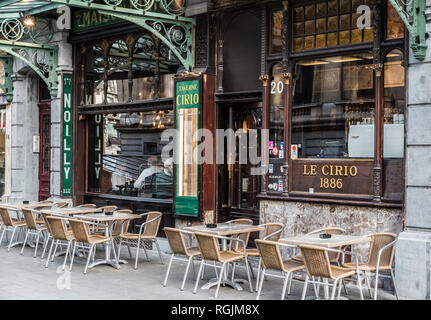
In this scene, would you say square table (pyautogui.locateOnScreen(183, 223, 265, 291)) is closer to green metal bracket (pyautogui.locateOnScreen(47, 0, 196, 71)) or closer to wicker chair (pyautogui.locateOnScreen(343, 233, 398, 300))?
wicker chair (pyautogui.locateOnScreen(343, 233, 398, 300))

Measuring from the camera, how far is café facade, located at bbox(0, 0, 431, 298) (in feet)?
30.1

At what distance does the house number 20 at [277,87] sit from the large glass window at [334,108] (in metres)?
0.27

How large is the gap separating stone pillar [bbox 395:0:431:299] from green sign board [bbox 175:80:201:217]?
13.8 ft

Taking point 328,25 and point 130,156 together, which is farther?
point 130,156

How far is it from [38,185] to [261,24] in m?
8.83

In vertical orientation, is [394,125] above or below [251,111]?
below

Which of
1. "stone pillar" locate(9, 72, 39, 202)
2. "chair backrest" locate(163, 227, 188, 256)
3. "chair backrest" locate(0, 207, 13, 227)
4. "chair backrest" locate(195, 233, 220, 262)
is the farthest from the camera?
"stone pillar" locate(9, 72, 39, 202)

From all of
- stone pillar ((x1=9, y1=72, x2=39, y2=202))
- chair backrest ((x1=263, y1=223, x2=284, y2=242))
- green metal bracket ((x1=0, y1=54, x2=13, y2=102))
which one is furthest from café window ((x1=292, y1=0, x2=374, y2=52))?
green metal bracket ((x1=0, y1=54, x2=13, y2=102))

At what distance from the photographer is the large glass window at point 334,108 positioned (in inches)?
380

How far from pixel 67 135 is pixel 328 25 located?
7.28 m

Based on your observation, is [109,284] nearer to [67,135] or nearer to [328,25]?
[328,25]

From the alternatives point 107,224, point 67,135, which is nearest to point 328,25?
point 107,224

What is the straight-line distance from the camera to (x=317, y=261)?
24.1 feet
